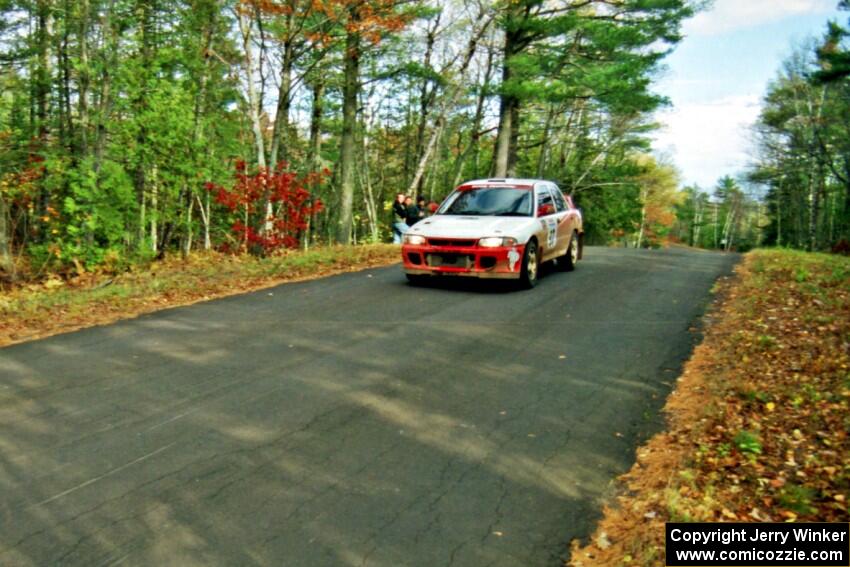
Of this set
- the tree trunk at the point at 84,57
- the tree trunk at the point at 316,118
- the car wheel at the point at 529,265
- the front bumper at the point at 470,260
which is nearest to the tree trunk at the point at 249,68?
the tree trunk at the point at 84,57

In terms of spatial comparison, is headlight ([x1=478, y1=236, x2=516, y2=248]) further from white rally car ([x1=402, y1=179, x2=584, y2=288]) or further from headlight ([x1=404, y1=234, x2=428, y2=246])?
headlight ([x1=404, y1=234, x2=428, y2=246])

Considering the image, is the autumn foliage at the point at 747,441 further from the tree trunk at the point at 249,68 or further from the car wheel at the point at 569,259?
the tree trunk at the point at 249,68

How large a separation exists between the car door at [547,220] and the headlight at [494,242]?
42.4 inches

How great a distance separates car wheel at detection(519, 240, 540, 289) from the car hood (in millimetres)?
374

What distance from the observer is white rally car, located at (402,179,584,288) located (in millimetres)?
10547

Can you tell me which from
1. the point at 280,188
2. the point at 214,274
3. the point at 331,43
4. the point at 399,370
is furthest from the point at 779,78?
the point at 399,370

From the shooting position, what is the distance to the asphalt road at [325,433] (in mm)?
3625

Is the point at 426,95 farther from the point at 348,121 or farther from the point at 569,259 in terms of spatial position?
the point at 569,259

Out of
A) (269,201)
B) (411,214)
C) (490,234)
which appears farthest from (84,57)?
(490,234)

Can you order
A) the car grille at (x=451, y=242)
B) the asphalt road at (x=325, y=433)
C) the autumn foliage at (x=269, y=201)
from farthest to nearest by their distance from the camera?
the autumn foliage at (x=269, y=201) < the car grille at (x=451, y=242) < the asphalt road at (x=325, y=433)

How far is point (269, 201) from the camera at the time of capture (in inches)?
607

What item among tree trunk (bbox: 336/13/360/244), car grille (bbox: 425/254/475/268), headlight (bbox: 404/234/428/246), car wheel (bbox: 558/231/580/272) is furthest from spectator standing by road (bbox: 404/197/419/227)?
car grille (bbox: 425/254/475/268)

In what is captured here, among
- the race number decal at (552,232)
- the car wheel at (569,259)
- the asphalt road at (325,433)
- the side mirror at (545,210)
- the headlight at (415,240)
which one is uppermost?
the side mirror at (545,210)

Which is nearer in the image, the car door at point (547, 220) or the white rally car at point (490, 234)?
the white rally car at point (490, 234)
